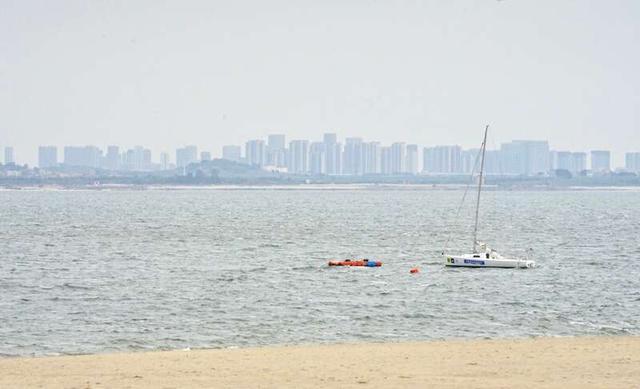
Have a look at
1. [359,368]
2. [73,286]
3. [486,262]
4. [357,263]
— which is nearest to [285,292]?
[73,286]

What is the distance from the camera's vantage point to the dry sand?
29.6 metres

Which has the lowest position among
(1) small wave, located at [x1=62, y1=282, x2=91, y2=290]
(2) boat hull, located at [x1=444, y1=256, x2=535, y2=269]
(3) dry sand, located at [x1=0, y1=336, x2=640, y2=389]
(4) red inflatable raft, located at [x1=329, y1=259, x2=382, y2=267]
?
(1) small wave, located at [x1=62, y1=282, x2=91, y2=290]

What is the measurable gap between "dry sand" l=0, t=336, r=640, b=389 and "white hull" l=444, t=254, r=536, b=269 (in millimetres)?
39374

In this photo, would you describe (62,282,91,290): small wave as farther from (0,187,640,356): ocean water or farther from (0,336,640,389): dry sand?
(0,336,640,389): dry sand

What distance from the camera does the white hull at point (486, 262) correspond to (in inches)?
3054

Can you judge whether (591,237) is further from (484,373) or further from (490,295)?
(484,373)

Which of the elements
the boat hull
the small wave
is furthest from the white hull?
the small wave

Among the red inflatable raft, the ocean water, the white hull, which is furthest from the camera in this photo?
the red inflatable raft

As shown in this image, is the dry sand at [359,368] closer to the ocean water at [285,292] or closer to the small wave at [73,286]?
the ocean water at [285,292]

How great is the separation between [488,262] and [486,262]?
0.44ft

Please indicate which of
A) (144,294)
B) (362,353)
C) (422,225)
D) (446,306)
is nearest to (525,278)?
(446,306)

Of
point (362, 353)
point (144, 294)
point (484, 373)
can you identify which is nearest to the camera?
point (484, 373)

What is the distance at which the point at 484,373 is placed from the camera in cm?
3095

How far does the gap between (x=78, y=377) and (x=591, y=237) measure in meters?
91.4
